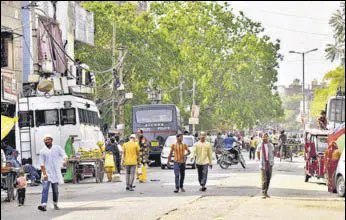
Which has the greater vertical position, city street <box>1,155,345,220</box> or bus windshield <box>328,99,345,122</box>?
bus windshield <box>328,99,345,122</box>

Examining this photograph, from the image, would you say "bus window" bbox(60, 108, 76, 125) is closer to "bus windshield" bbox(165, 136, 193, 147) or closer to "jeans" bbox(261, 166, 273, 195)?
"bus windshield" bbox(165, 136, 193, 147)

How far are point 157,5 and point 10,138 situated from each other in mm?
38018

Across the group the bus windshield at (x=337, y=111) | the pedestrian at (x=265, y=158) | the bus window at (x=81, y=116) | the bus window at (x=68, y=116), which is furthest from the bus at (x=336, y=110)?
the pedestrian at (x=265, y=158)

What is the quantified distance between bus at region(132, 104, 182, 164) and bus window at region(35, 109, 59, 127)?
14.8 m

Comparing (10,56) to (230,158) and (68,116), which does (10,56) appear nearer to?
(68,116)

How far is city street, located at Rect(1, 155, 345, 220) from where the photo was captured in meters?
16.6

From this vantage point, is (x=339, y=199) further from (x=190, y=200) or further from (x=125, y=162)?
(x=125, y=162)

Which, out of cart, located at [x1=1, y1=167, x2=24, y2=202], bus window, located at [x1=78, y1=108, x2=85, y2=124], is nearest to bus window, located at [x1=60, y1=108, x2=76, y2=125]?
bus window, located at [x1=78, y1=108, x2=85, y2=124]

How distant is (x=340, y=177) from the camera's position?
22.2m

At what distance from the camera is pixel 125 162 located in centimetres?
2483

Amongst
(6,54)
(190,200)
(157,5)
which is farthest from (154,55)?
(190,200)

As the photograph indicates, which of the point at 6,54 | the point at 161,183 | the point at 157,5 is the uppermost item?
the point at 157,5

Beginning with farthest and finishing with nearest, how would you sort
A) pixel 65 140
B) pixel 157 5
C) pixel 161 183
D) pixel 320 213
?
pixel 157 5, pixel 65 140, pixel 161 183, pixel 320 213

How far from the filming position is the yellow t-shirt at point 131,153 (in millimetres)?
24797
